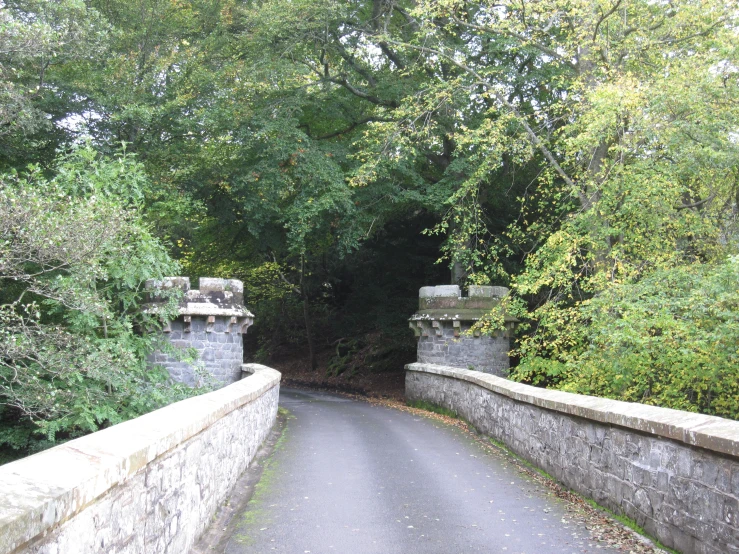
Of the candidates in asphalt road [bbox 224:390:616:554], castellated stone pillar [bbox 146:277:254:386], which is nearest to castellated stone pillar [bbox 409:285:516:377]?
castellated stone pillar [bbox 146:277:254:386]

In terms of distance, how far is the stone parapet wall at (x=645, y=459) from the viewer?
4160 millimetres

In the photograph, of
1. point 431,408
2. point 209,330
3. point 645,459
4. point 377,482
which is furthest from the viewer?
point 209,330

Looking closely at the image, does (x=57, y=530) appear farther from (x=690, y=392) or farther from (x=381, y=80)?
(x=381, y=80)

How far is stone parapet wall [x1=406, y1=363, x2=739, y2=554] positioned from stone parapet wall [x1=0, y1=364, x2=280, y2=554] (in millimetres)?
3296

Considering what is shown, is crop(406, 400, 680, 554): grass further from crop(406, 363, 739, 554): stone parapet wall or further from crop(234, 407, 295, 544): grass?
crop(234, 407, 295, 544): grass

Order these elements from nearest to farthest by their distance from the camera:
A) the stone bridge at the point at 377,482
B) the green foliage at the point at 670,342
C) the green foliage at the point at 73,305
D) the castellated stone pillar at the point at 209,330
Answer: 1. the stone bridge at the point at 377,482
2. the green foliage at the point at 670,342
3. the green foliage at the point at 73,305
4. the castellated stone pillar at the point at 209,330

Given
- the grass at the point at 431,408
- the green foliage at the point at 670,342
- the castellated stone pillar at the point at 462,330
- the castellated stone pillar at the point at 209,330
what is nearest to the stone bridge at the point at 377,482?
the green foliage at the point at 670,342

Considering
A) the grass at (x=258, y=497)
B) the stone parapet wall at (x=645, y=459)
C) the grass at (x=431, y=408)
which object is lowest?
the grass at (x=431, y=408)

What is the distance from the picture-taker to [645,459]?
5.17 m

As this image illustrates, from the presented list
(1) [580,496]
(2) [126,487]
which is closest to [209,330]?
(1) [580,496]

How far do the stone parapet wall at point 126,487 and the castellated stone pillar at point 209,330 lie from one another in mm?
10792

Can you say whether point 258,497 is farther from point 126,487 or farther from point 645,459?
point 645,459

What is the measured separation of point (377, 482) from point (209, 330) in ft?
34.3

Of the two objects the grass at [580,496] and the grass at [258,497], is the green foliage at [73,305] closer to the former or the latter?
the grass at [258,497]
